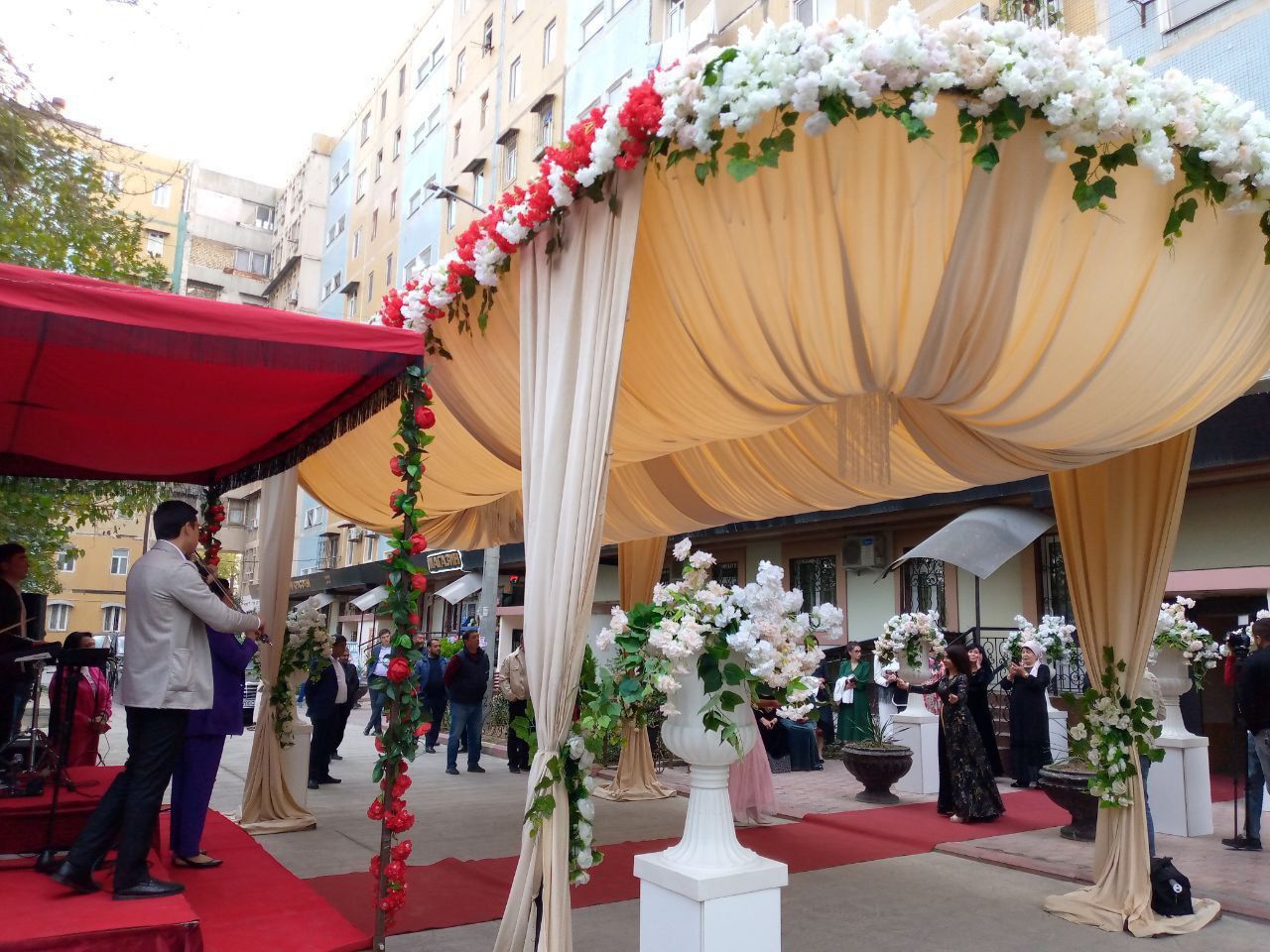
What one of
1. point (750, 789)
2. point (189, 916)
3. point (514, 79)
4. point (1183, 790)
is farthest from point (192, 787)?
point (514, 79)

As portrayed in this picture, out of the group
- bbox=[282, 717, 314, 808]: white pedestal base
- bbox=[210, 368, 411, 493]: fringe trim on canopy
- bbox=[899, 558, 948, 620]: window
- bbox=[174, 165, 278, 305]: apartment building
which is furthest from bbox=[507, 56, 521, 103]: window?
bbox=[174, 165, 278, 305]: apartment building

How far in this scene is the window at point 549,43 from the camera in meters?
21.7

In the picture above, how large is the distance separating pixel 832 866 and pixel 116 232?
11.3 metres

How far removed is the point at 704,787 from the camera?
12.3ft

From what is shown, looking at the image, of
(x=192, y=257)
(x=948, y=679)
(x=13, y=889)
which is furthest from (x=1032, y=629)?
(x=192, y=257)

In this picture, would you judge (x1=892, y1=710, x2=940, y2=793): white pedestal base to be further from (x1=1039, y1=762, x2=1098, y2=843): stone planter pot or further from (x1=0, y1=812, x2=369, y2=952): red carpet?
(x1=0, y1=812, x2=369, y2=952): red carpet

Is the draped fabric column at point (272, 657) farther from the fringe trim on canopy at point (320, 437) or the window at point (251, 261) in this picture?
the window at point (251, 261)

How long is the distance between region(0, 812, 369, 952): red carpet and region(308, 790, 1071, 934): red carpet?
1.30ft

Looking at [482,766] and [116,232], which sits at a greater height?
[116,232]

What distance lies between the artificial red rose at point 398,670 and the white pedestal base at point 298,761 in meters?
3.35

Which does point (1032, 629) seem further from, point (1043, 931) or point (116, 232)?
point (116, 232)

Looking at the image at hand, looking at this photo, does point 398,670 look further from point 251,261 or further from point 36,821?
point 251,261

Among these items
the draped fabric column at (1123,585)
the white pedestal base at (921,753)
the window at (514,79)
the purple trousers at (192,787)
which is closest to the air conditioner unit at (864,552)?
the white pedestal base at (921,753)

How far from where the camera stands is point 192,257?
42844 millimetres
